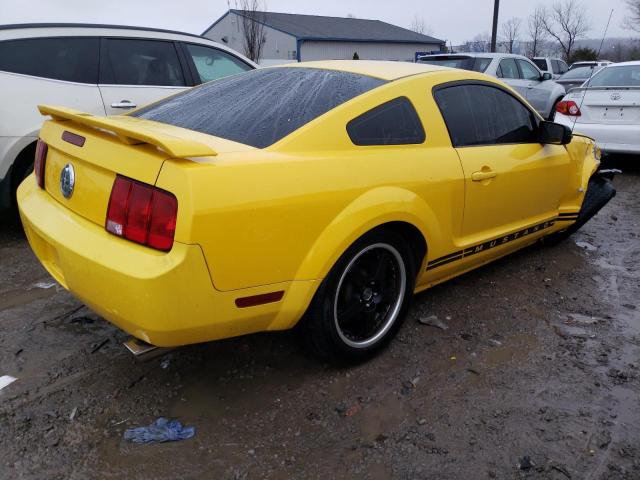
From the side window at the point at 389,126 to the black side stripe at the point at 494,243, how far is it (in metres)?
0.70

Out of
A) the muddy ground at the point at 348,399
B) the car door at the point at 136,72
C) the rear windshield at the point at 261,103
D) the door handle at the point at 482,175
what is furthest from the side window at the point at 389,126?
the car door at the point at 136,72

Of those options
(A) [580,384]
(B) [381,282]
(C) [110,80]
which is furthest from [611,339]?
(C) [110,80]

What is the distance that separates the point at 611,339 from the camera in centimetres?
310

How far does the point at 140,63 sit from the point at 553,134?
12.1 feet

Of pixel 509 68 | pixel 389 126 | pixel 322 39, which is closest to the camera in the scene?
pixel 389 126

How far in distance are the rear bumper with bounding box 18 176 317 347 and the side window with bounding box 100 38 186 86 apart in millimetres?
2852

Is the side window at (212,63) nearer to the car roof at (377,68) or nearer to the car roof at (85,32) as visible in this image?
the car roof at (85,32)

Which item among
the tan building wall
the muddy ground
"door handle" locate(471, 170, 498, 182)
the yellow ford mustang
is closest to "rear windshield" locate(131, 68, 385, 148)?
the yellow ford mustang

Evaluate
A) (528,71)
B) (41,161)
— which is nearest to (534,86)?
(528,71)

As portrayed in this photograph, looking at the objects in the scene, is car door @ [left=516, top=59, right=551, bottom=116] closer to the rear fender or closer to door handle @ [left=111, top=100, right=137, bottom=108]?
door handle @ [left=111, top=100, right=137, bottom=108]

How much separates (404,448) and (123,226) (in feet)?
4.75

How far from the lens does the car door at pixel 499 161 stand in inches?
122

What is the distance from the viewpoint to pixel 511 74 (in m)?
10.6

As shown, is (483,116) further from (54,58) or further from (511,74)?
(511,74)
